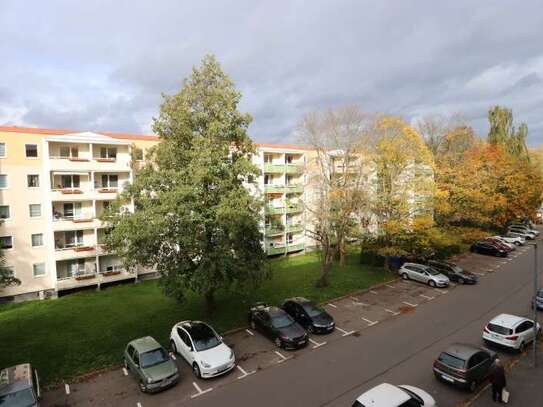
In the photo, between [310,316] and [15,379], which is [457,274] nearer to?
[310,316]

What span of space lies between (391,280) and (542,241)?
30.8 meters

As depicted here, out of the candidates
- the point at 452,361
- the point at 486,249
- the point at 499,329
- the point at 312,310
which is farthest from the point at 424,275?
the point at 486,249

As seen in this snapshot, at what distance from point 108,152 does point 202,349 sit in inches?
823

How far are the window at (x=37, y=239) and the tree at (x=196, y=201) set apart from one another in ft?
43.1

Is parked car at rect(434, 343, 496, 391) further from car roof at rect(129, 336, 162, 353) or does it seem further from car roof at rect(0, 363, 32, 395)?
car roof at rect(0, 363, 32, 395)

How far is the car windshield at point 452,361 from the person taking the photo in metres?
12.4

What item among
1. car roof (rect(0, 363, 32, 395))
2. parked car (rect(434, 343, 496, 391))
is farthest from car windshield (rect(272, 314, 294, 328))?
car roof (rect(0, 363, 32, 395))

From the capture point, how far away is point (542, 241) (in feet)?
144

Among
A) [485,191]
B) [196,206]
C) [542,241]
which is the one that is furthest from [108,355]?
[542,241]

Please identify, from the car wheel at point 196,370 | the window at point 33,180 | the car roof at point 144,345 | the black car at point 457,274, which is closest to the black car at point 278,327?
the car wheel at point 196,370

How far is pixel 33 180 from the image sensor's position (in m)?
25.3


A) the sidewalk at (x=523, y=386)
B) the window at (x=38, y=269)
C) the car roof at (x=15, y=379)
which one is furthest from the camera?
the window at (x=38, y=269)

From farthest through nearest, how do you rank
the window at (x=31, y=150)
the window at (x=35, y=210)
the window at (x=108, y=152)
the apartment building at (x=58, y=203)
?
the window at (x=108, y=152) < the window at (x=35, y=210) < the window at (x=31, y=150) < the apartment building at (x=58, y=203)

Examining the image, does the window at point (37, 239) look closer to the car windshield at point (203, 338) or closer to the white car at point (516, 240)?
the car windshield at point (203, 338)
